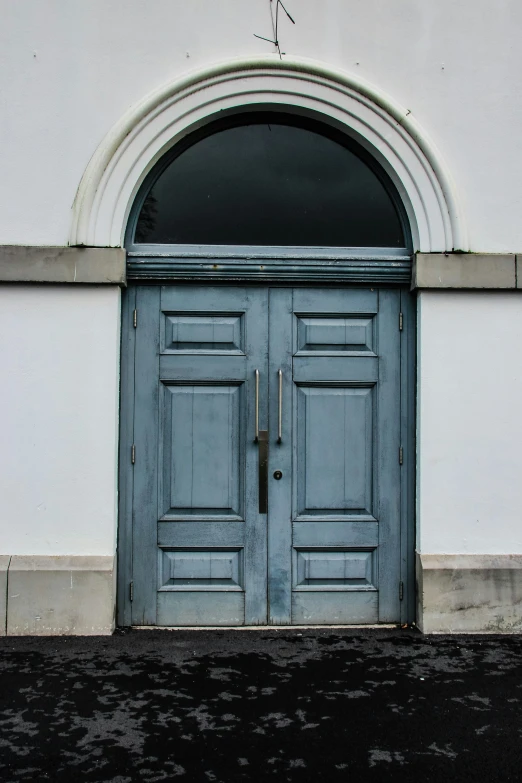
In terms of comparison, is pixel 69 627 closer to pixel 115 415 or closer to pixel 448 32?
pixel 115 415

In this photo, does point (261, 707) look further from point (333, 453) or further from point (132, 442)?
point (132, 442)

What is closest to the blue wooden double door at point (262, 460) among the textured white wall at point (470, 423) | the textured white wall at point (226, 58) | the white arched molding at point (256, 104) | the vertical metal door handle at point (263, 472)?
the vertical metal door handle at point (263, 472)

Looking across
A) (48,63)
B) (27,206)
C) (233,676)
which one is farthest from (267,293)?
(233,676)

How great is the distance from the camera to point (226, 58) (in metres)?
4.90

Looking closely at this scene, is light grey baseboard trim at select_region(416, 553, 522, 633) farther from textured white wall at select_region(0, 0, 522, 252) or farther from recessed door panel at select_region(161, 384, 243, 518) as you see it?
textured white wall at select_region(0, 0, 522, 252)

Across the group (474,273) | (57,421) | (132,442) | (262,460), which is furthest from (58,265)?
(474,273)

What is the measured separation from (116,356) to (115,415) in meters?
0.40

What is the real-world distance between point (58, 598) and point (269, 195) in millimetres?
3157

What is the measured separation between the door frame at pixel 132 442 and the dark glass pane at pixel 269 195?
0.32 metres

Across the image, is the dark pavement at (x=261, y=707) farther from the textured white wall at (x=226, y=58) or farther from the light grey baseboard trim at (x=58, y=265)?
the textured white wall at (x=226, y=58)

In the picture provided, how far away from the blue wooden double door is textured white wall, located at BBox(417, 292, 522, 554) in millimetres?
240

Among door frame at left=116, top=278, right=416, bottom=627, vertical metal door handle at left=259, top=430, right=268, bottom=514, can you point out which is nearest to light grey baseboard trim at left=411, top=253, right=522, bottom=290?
door frame at left=116, top=278, right=416, bottom=627

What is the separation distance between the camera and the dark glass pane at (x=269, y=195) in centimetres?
514

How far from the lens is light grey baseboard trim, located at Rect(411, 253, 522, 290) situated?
4.92 m
